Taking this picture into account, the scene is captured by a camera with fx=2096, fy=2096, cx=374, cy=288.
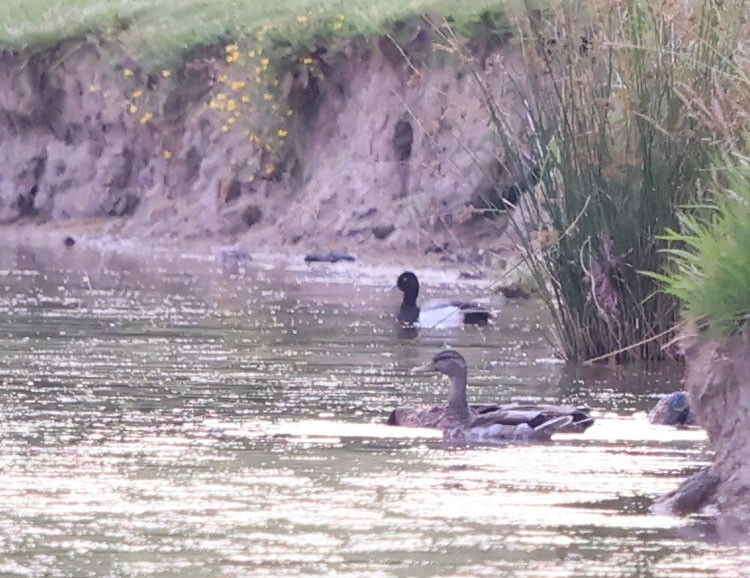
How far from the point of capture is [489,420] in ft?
32.6

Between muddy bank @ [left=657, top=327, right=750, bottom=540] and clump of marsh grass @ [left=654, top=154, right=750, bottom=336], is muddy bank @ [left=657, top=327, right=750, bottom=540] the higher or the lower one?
the lower one

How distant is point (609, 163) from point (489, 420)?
3171 millimetres

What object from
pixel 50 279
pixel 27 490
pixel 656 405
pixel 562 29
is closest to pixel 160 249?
pixel 50 279

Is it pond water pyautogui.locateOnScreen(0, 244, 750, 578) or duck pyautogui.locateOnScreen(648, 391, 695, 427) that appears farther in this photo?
duck pyautogui.locateOnScreen(648, 391, 695, 427)

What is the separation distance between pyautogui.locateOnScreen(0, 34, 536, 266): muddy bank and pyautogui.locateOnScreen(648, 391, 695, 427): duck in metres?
11.5

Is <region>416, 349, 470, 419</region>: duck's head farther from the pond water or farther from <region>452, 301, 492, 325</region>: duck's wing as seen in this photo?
<region>452, 301, 492, 325</region>: duck's wing

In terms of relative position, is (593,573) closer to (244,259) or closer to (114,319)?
(114,319)

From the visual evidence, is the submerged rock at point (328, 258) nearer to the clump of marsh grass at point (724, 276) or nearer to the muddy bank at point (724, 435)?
the clump of marsh grass at point (724, 276)

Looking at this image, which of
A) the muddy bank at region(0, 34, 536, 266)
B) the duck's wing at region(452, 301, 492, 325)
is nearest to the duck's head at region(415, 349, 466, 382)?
the duck's wing at region(452, 301, 492, 325)

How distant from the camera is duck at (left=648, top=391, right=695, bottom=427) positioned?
402 inches

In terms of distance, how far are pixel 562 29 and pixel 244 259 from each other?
41.4 ft

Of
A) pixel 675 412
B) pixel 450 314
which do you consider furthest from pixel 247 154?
pixel 675 412

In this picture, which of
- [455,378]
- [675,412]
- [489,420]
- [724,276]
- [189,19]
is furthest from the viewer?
[189,19]

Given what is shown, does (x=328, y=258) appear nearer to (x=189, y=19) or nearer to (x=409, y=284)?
(x=409, y=284)
